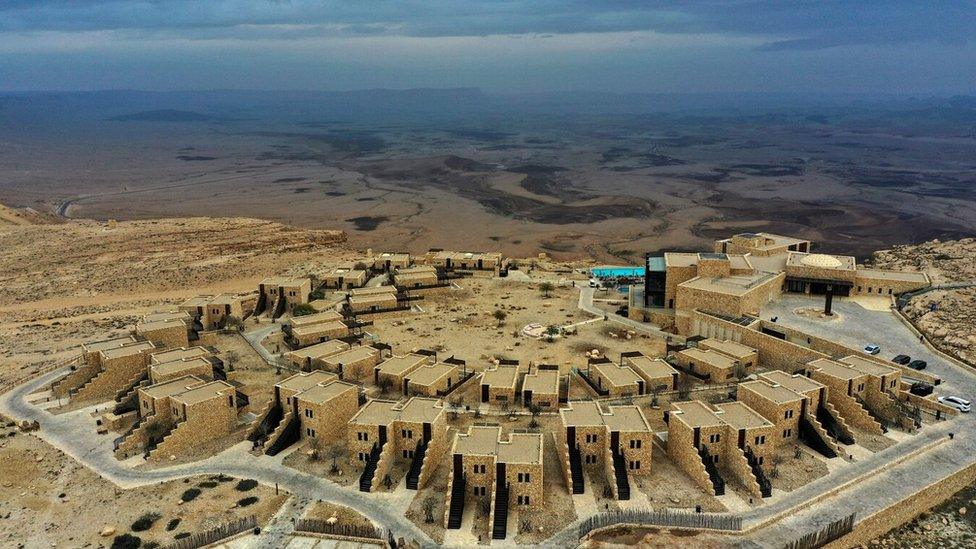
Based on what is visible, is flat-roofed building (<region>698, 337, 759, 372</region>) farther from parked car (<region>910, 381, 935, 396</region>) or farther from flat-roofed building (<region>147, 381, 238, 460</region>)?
flat-roofed building (<region>147, 381, 238, 460</region>)

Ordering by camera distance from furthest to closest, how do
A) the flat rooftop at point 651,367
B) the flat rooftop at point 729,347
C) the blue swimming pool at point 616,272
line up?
the blue swimming pool at point 616,272 < the flat rooftop at point 729,347 < the flat rooftop at point 651,367

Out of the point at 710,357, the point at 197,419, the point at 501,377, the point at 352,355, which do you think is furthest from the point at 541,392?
the point at 197,419

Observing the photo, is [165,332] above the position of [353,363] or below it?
above

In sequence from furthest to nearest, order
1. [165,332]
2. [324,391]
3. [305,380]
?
1. [165,332]
2. [305,380]
3. [324,391]

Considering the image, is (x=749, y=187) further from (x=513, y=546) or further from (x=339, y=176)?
(x=513, y=546)

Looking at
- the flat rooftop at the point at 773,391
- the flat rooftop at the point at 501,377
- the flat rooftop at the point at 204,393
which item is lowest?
the flat rooftop at the point at 501,377

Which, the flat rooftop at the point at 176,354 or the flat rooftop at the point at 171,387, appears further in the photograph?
the flat rooftop at the point at 176,354

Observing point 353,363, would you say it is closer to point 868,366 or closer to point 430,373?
point 430,373

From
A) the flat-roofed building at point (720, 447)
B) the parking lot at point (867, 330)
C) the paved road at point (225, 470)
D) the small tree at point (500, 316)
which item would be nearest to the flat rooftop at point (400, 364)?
the paved road at point (225, 470)

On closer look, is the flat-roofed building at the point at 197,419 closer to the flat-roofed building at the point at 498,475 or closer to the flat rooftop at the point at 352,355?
the flat rooftop at the point at 352,355
